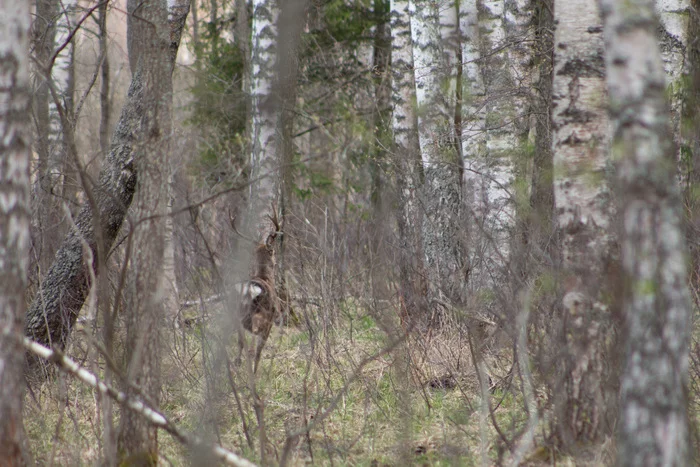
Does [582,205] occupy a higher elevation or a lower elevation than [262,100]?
lower

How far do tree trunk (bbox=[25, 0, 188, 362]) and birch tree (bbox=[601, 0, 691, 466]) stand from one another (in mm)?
3072

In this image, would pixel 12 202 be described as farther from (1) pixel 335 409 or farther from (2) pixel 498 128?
(2) pixel 498 128

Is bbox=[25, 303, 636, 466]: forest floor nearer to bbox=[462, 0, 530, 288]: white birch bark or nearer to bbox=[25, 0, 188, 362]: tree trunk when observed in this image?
bbox=[25, 0, 188, 362]: tree trunk

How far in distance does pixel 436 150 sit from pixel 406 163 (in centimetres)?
30

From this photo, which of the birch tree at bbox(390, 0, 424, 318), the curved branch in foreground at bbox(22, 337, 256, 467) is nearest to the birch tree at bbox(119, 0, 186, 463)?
the curved branch in foreground at bbox(22, 337, 256, 467)

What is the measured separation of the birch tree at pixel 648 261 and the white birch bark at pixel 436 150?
419cm

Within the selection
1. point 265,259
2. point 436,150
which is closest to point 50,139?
point 265,259

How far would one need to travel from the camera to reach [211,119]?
11.6 m

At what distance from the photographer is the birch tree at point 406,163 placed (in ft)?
20.1

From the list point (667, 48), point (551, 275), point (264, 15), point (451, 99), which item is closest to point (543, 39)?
point (667, 48)

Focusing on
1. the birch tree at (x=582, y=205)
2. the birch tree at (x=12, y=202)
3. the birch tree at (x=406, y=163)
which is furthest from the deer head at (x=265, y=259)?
the birch tree at (x=12, y=202)

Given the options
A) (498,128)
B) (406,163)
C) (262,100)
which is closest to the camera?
(498,128)

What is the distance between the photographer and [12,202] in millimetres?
2400

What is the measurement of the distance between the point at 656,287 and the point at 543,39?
4208 mm
